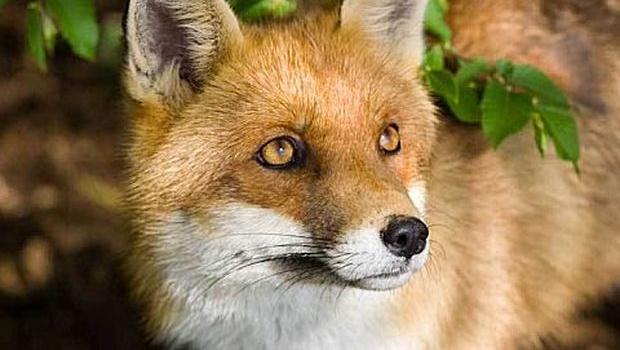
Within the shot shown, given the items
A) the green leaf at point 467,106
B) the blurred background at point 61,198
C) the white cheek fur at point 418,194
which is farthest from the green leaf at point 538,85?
the blurred background at point 61,198

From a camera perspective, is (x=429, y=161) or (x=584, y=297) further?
(x=584, y=297)

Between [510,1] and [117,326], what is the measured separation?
1.79 metres

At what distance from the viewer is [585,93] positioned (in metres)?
3.81

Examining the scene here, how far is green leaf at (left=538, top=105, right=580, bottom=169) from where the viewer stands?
10.3 feet

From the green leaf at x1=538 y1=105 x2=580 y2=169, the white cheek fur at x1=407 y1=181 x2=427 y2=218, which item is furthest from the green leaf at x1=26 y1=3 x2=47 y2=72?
the green leaf at x1=538 y1=105 x2=580 y2=169

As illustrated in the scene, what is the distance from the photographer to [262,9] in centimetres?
314

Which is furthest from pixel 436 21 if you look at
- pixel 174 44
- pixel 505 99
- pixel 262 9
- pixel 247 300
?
pixel 247 300

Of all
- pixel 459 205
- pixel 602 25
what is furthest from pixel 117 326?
pixel 602 25

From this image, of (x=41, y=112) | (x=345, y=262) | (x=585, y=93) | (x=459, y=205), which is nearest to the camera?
(x=345, y=262)

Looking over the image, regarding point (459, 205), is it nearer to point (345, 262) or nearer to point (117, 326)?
point (345, 262)

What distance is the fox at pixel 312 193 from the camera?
2.70 meters

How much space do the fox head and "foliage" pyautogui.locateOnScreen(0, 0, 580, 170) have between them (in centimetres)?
17

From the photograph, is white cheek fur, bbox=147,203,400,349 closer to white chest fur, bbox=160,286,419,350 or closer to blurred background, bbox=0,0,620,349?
white chest fur, bbox=160,286,419,350

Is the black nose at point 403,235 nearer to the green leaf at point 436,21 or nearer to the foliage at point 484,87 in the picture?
the foliage at point 484,87
